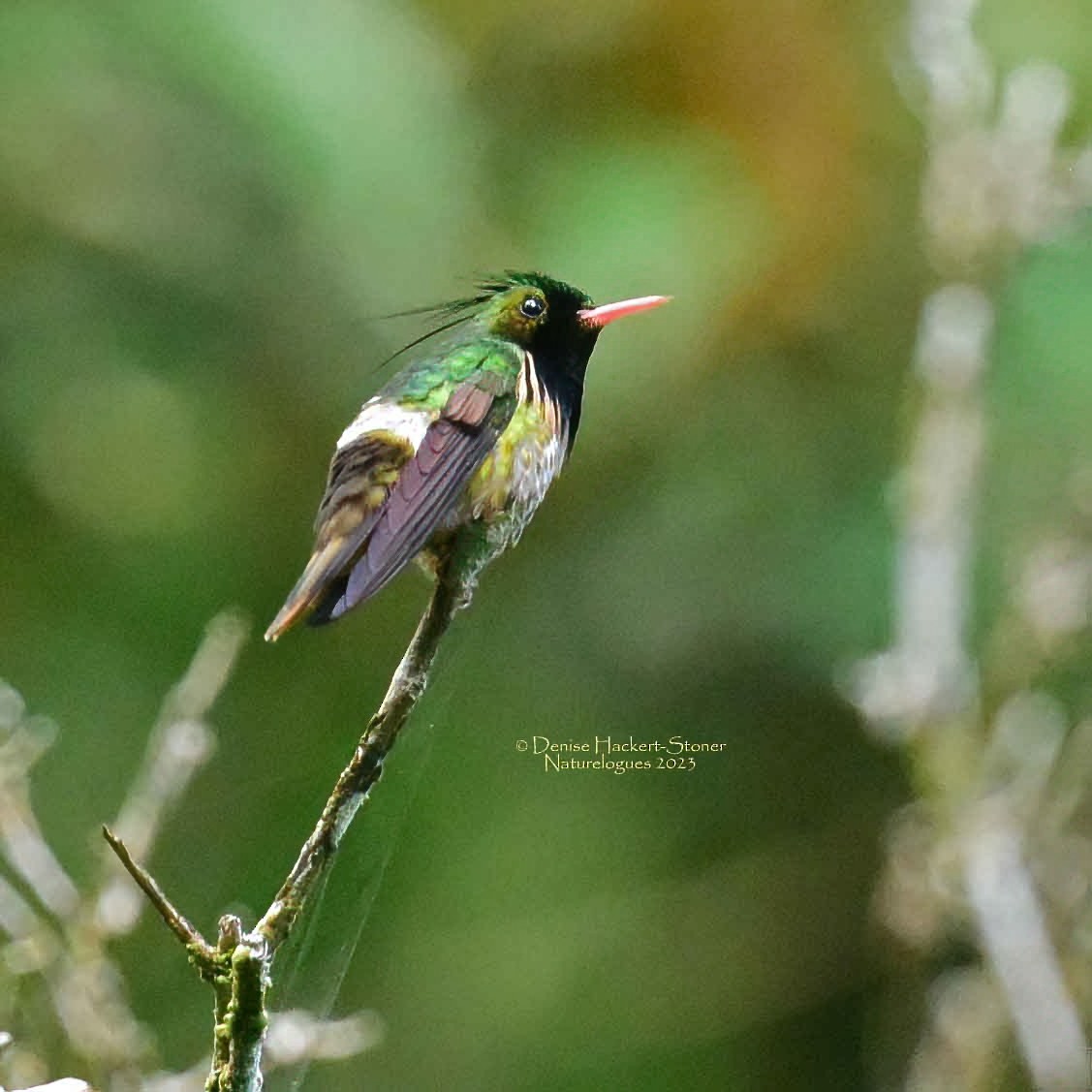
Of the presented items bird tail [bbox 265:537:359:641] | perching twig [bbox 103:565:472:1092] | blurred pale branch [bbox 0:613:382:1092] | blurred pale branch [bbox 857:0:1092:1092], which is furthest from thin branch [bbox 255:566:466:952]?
blurred pale branch [bbox 857:0:1092:1092]

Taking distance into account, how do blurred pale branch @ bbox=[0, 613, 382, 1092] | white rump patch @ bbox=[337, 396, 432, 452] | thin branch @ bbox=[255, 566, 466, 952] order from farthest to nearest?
blurred pale branch @ bbox=[0, 613, 382, 1092], white rump patch @ bbox=[337, 396, 432, 452], thin branch @ bbox=[255, 566, 466, 952]

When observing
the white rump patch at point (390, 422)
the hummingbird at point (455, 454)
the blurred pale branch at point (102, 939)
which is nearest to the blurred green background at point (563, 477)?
the blurred pale branch at point (102, 939)

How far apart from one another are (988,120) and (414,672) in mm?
2385

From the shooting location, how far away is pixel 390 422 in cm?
130

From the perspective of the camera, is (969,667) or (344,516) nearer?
(344,516)

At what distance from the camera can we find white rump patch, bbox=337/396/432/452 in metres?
1.28

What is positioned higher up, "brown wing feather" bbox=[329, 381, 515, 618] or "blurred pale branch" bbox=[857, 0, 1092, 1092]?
"blurred pale branch" bbox=[857, 0, 1092, 1092]

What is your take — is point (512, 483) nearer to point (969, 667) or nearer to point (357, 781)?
point (357, 781)

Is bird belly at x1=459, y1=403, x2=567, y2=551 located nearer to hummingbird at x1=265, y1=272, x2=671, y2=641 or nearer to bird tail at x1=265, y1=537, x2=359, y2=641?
hummingbird at x1=265, y1=272, x2=671, y2=641

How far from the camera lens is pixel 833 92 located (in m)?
3.63

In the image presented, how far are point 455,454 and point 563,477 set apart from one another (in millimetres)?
1519

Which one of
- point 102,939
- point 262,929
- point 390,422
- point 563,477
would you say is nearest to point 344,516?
point 390,422

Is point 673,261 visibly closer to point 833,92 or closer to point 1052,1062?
point 833,92

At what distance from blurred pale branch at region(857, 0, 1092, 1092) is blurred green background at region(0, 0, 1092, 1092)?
1.23 feet
